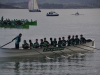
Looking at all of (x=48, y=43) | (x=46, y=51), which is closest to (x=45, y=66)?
(x=46, y=51)

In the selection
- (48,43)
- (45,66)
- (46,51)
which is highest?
(48,43)

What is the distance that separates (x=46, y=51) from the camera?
39.8m

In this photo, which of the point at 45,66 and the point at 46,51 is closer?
the point at 45,66

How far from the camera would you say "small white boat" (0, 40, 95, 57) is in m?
37.6

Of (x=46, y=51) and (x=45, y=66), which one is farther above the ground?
(x=46, y=51)

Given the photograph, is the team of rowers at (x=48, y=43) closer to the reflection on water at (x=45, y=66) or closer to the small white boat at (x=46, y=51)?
the small white boat at (x=46, y=51)

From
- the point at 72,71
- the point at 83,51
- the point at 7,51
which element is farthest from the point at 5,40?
the point at 72,71

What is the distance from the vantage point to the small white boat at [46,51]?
123 ft

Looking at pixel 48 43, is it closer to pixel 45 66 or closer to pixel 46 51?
pixel 46 51

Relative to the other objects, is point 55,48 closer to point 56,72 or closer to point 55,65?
point 55,65

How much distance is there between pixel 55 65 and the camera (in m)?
36.9

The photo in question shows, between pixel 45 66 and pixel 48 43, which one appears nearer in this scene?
pixel 45 66

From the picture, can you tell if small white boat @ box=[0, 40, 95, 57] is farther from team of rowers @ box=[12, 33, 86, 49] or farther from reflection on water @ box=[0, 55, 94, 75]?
reflection on water @ box=[0, 55, 94, 75]

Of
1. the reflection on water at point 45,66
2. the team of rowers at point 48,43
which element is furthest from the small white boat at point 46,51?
the reflection on water at point 45,66
